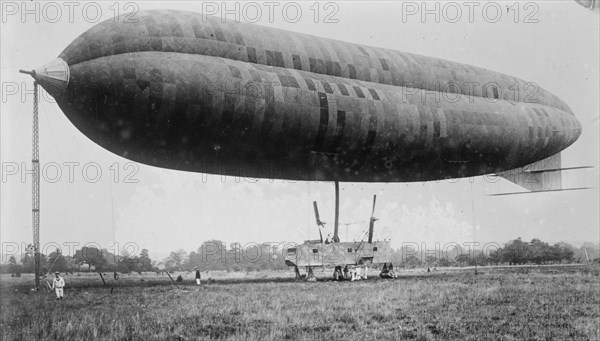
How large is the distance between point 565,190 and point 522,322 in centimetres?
1254

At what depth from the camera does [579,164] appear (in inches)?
878

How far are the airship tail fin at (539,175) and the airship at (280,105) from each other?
1.31 m

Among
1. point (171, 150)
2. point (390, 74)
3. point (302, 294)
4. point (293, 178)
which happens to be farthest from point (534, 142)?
point (171, 150)

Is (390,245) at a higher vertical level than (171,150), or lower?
lower

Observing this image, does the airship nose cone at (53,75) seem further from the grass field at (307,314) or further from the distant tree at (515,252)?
the distant tree at (515,252)

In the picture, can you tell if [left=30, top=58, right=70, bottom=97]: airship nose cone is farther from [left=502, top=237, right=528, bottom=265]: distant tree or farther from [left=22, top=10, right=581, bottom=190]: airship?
[left=502, top=237, right=528, bottom=265]: distant tree

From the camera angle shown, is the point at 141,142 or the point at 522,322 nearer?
the point at 522,322

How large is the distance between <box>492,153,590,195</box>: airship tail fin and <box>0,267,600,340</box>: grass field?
22.5 feet

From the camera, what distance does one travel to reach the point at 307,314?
11.6m

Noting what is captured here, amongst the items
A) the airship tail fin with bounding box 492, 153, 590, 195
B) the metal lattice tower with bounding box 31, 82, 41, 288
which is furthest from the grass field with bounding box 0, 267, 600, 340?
the airship tail fin with bounding box 492, 153, 590, 195

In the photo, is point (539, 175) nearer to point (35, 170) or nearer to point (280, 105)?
point (280, 105)

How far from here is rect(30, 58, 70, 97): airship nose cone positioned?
12.5 m

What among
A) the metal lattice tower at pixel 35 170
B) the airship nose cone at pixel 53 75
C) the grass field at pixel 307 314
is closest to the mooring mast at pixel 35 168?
the metal lattice tower at pixel 35 170

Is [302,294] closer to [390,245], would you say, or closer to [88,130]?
[88,130]
